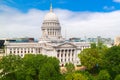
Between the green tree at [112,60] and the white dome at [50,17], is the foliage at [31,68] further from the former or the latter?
the white dome at [50,17]

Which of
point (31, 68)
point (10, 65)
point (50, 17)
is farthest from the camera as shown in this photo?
point (50, 17)

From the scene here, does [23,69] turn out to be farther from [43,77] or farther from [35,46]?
[35,46]

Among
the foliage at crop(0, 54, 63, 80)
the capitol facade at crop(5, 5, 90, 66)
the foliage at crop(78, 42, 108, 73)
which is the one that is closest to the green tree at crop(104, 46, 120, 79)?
the foliage at crop(78, 42, 108, 73)

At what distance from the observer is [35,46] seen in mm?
133625

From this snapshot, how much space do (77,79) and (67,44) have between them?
6048 centimetres

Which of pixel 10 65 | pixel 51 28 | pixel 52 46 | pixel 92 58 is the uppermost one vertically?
pixel 51 28

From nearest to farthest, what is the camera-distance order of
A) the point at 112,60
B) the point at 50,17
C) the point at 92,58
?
the point at 112,60
the point at 92,58
the point at 50,17

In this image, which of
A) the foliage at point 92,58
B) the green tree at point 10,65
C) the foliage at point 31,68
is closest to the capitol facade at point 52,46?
the foliage at point 92,58

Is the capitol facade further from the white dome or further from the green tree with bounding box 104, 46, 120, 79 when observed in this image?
the green tree with bounding box 104, 46, 120, 79

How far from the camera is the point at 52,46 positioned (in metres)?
120

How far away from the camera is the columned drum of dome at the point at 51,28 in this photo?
5531 inches

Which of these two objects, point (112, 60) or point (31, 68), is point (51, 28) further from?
point (31, 68)

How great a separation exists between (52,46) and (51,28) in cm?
2368

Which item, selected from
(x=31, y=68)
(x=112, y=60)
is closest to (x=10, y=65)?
(x=31, y=68)
